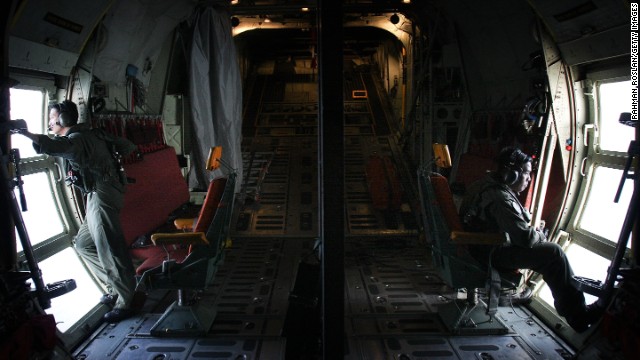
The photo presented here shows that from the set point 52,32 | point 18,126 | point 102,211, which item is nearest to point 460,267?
point 102,211

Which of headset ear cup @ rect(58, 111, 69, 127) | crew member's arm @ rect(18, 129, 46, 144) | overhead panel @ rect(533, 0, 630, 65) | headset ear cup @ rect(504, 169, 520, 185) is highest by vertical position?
overhead panel @ rect(533, 0, 630, 65)

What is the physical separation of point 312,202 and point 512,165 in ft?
13.3

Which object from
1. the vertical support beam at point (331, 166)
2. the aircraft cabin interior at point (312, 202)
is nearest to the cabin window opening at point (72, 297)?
the aircraft cabin interior at point (312, 202)

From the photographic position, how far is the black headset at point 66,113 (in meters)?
3.66

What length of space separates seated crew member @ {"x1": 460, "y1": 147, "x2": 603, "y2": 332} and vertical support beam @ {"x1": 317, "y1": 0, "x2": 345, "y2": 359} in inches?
63.7

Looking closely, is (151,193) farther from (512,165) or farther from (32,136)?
(512,165)

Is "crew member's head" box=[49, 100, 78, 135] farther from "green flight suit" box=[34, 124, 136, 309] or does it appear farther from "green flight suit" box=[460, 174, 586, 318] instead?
"green flight suit" box=[460, 174, 586, 318]

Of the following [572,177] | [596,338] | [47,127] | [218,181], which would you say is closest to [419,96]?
[572,177]

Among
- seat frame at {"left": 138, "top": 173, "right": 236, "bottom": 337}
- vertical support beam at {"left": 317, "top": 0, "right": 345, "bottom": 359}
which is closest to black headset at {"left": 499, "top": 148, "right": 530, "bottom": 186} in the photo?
vertical support beam at {"left": 317, "top": 0, "right": 345, "bottom": 359}

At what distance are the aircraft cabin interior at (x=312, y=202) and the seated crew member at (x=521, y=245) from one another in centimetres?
3

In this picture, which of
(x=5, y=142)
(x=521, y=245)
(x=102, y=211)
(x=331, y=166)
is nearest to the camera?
(x=331, y=166)

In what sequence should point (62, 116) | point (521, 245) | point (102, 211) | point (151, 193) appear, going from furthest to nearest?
point (151, 193)
point (102, 211)
point (62, 116)
point (521, 245)

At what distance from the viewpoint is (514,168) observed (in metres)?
3.34

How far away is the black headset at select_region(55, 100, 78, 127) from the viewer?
12.0ft
